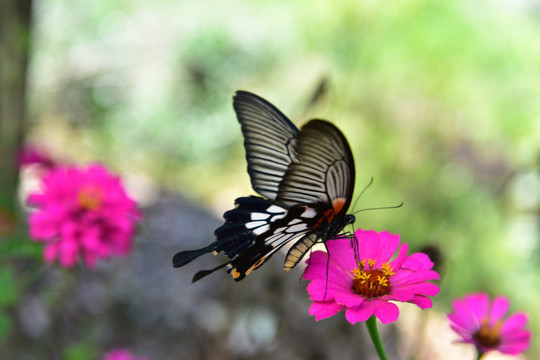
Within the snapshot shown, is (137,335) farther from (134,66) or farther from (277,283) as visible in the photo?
(134,66)

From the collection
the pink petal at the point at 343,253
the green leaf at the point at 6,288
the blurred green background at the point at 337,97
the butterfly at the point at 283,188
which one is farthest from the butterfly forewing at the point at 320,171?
the blurred green background at the point at 337,97

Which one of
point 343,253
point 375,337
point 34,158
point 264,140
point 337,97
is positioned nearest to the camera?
point 375,337

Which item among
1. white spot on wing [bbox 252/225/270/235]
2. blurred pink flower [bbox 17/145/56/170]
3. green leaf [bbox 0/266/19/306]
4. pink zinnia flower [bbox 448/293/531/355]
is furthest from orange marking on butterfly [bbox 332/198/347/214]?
blurred pink flower [bbox 17/145/56/170]

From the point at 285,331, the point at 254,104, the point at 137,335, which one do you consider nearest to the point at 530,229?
the point at 285,331

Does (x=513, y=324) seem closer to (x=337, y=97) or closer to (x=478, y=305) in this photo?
(x=478, y=305)

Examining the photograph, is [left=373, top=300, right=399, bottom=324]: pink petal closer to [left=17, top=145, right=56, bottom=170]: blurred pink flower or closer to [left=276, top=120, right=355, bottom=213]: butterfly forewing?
[left=276, top=120, right=355, bottom=213]: butterfly forewing

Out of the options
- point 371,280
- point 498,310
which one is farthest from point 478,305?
point 371,280

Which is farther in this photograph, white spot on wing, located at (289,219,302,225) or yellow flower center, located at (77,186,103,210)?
yellow flower center, located at (77,186,103,210)

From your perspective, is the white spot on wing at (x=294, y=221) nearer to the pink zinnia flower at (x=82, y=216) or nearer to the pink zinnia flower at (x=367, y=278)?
the pink zinnia flower at (x=367, y=278)
